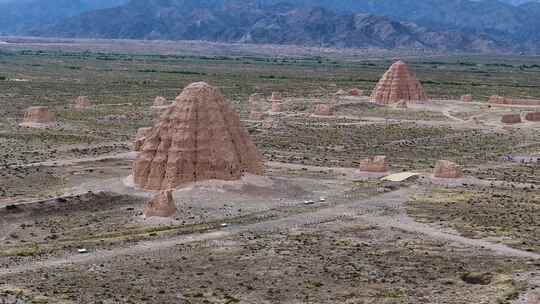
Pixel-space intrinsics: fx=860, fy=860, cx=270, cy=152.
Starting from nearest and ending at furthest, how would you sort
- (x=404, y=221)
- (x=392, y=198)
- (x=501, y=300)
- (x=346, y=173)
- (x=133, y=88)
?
(x=501, y=300)
(x=404, y=221)
(x=392, y=198)
(x=346, y=173)
(x=133, y=88)

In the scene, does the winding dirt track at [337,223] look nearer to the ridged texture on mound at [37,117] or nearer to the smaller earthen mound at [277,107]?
the ridged texture on mound at [37,117]

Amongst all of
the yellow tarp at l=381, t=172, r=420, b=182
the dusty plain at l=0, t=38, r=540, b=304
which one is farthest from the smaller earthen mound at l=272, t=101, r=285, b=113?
the yellow tarp at l=381, t=172, r=420, b=182

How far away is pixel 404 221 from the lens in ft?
119

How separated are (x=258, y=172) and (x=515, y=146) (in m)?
28.7

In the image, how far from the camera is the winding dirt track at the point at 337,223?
1137 inches

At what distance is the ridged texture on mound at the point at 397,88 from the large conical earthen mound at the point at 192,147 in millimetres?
59029

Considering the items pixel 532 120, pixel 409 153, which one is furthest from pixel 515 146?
pixel 532 120

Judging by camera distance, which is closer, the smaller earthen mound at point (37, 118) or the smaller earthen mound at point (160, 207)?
the smaller earthen mound at point (160, 207)

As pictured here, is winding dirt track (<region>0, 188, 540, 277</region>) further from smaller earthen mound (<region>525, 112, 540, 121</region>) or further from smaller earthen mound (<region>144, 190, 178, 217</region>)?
smaller earthen mound (<region>525, 112, 540, 121</region>)

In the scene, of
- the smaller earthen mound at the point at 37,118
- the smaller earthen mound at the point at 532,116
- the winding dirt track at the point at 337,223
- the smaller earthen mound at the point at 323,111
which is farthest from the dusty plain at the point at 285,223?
the smaller earthen mound at the point at 323,111

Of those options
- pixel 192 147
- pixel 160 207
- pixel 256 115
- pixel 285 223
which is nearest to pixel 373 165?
pixel 192 147

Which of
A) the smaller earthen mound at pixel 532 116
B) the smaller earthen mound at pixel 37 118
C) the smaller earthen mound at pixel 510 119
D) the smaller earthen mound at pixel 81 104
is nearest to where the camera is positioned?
the smaller earthen mound at pixel 37 118

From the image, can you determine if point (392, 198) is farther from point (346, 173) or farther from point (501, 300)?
point (501, 300)

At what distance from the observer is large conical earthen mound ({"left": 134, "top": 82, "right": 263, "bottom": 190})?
132 feet
